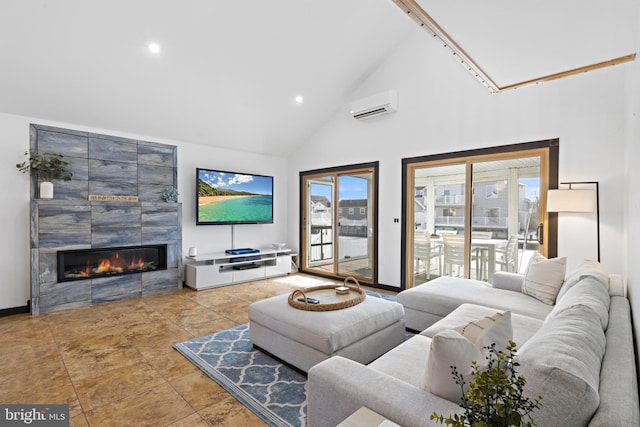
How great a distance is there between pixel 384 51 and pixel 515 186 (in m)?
2.77

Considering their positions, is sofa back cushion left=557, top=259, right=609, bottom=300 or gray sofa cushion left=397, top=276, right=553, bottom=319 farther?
gray sofa cushion left=397, top=276, right=553, bottom=319

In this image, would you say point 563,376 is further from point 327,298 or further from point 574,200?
point 574,200

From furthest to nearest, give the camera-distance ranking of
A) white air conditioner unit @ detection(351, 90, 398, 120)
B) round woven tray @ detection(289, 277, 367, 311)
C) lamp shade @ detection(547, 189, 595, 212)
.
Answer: white air conditioner unit @ detection(351, 90, 398, 120)
lamp shade @ detection(547, 189, 595, 212)
round woven tray @ detection(289, 277, 367, 311)

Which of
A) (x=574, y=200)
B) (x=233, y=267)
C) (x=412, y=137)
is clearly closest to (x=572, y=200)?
(x=574, y=200)

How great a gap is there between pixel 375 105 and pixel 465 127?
1403 millimetres

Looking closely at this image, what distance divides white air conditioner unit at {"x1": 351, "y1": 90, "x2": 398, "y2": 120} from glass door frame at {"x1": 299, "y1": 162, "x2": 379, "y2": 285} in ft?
2.67

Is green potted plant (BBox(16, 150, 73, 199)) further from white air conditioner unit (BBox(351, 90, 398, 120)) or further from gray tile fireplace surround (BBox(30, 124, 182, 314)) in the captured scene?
white air conditioner unit (BBox(351, 90, 398, 120))

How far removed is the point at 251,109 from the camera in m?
5.04

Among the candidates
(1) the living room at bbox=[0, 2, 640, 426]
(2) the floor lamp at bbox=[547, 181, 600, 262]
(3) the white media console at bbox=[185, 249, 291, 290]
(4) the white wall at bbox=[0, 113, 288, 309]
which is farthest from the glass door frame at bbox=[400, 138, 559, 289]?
(4) the white wall at bbox=[0, 113, 288, 309]

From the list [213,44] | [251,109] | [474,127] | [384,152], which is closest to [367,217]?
[384,152]

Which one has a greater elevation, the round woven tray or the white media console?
the round woven tray

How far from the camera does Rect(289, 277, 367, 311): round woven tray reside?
258cm

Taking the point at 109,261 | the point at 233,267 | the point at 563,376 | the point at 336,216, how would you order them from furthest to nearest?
1. the point at 336,216
2. the point at 233,267
3. the point at 109,261
4. the point at 563,376

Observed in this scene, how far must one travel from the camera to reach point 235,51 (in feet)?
13.0
